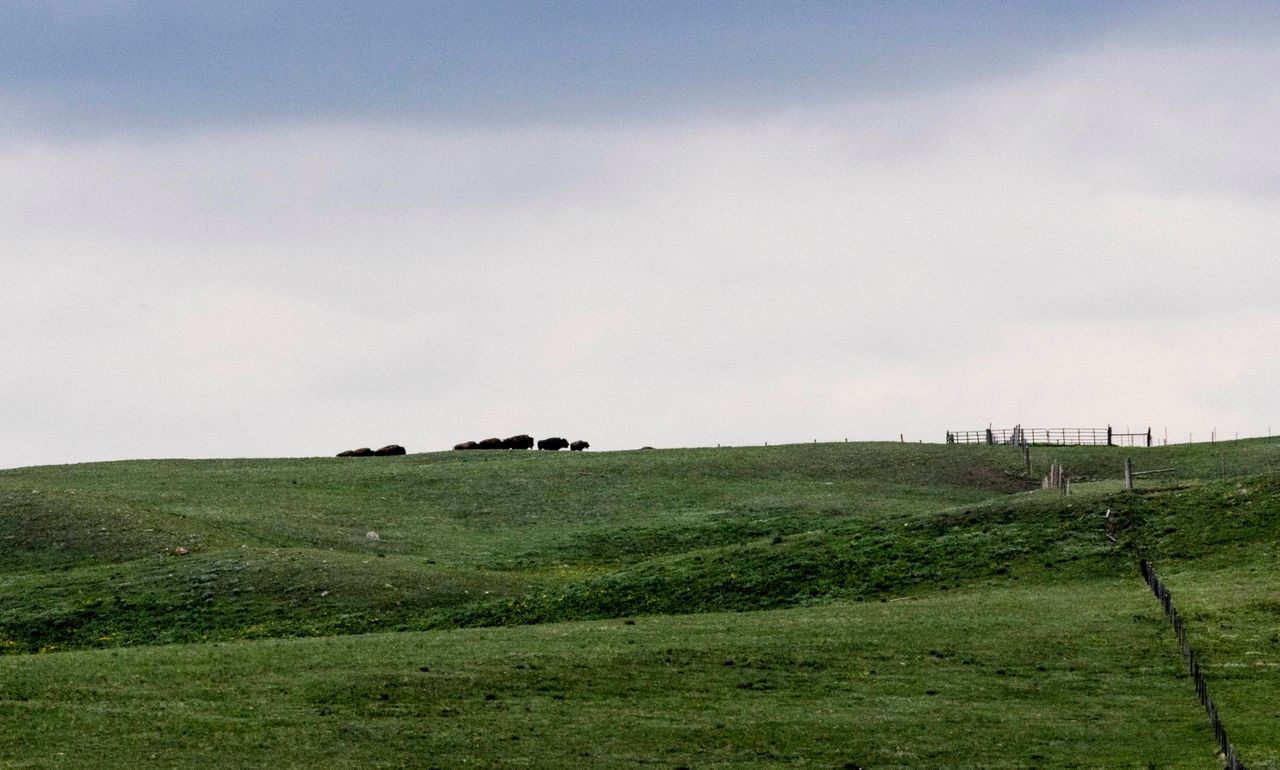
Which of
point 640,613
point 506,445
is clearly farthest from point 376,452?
point 640,613

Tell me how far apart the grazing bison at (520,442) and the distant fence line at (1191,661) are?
85727 millimetres

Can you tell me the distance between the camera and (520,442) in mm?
139000

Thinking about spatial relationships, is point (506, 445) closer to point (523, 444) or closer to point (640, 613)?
point (523, 444)

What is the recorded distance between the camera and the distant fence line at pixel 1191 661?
30270 mm

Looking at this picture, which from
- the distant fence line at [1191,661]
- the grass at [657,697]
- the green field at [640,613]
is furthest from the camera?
the green field at [640,613]

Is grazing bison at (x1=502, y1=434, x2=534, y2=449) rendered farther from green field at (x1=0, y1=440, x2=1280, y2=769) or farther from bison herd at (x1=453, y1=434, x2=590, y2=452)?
green field at (x1=0, y1=440, x2=1280, y2=769)

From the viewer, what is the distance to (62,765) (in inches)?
1162

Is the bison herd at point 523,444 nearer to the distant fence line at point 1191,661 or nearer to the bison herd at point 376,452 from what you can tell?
the bison herd at point 376,452

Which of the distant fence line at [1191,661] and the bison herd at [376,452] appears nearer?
the distant fence line at [1191,661]

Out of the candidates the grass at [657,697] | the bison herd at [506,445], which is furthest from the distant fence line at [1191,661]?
the bison herd at [506,445]

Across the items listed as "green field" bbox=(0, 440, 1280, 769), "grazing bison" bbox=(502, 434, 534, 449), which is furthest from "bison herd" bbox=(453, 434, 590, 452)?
"green field" bbox=(0, 440, 1280, 769)

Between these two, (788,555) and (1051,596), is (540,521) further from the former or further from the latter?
(1051,596)

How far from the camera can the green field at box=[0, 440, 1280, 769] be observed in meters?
33.2

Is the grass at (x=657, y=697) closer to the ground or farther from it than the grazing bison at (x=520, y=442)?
closer to the ground
